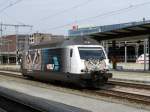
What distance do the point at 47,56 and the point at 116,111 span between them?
43.2 feet

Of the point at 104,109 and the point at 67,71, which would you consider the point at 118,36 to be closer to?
the point at 67,71

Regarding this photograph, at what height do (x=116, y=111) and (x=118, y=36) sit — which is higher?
(x=118, y=36)

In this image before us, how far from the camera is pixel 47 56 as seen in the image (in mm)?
26031

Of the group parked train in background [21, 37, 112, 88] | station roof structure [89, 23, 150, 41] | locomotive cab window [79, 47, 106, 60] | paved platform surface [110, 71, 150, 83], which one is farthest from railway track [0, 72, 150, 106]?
station roof structure [89, 23, 150, 41]

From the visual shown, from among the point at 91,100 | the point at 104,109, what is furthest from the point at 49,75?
the point at 104,109

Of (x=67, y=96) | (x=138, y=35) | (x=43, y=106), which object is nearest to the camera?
(x=43, y=106)

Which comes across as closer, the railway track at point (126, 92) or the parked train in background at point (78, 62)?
the railway track at point (126, 92)

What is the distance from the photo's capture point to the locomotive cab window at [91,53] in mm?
22431

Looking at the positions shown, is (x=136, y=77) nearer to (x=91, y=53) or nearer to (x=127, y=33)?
(x=127, y=33)

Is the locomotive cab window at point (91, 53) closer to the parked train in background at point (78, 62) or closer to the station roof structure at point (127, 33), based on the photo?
the parked train in background at point (78, 62)

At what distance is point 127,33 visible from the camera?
121 ft

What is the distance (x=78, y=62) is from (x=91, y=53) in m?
1.07

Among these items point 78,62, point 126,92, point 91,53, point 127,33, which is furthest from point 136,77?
point 126,92

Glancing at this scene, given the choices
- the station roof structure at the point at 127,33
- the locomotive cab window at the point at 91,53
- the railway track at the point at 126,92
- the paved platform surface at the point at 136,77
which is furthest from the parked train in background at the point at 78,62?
the station roof structure at the point at 127,33
